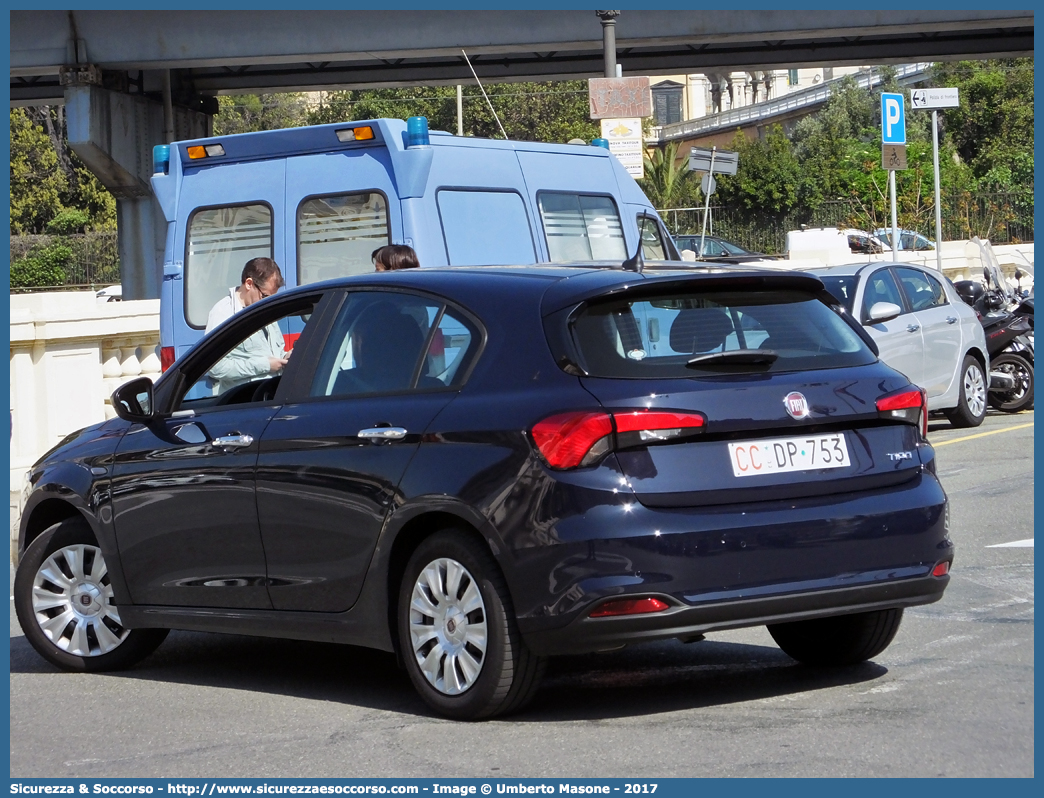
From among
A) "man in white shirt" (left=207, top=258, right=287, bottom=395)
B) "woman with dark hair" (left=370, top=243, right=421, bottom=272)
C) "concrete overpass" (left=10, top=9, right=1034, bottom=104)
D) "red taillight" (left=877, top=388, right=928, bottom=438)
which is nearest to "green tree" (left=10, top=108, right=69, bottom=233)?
"concrete overpass" (left=10, top=9, right=1034, bottom=104)

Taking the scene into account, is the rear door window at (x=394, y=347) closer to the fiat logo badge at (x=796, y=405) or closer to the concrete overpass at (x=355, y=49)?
the fiat logo badge at (x=796, y=405)

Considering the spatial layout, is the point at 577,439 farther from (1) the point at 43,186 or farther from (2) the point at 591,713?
(1) the point at 43,186

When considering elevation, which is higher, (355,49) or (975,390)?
(355,49)

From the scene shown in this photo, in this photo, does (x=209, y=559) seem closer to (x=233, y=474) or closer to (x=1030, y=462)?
(x=233, y=474)

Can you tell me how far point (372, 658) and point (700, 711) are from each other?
78.4 inches

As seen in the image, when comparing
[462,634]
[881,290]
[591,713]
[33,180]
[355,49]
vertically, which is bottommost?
[591,713]

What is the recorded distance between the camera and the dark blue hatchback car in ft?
17.4

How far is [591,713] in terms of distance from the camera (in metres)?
5.77

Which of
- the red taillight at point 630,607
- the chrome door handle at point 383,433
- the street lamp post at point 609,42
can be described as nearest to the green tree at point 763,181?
the street lamp post at point 609,42

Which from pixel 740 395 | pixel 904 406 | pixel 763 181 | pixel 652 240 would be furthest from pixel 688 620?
pixel 763 181

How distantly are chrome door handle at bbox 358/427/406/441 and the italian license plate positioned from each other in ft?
3.84

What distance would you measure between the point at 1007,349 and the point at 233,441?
12637 millimetres

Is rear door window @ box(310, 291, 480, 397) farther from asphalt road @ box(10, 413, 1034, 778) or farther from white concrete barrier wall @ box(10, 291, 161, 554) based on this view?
white concrete barrier wall @ box(10, 291, 161, 554)

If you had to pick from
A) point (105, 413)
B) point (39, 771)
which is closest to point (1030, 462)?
point (105, 413)
